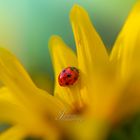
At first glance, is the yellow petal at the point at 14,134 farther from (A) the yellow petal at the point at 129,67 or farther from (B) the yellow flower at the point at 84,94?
(A) the yellow petal at the point at 129,67

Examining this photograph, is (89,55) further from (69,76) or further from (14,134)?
(14,134)

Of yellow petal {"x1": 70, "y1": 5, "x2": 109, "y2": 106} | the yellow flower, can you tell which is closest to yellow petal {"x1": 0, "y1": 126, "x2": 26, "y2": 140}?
the yellow flower

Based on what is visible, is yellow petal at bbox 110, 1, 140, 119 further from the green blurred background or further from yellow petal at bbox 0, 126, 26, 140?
yellow petal at bbox 0, 126, 26, 140

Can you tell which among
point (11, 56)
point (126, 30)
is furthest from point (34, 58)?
point (126, 30)

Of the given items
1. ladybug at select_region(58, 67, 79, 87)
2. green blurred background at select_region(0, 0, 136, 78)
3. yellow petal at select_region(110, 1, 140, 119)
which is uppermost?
green blurred background at select_region(0, 0, 136, 78)

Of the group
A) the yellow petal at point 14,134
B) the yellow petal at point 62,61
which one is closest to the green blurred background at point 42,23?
Result: the yellow petal at point 62,61

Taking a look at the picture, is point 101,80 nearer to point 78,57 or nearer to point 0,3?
point 78,57

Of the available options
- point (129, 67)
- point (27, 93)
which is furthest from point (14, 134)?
point (129, 67)
